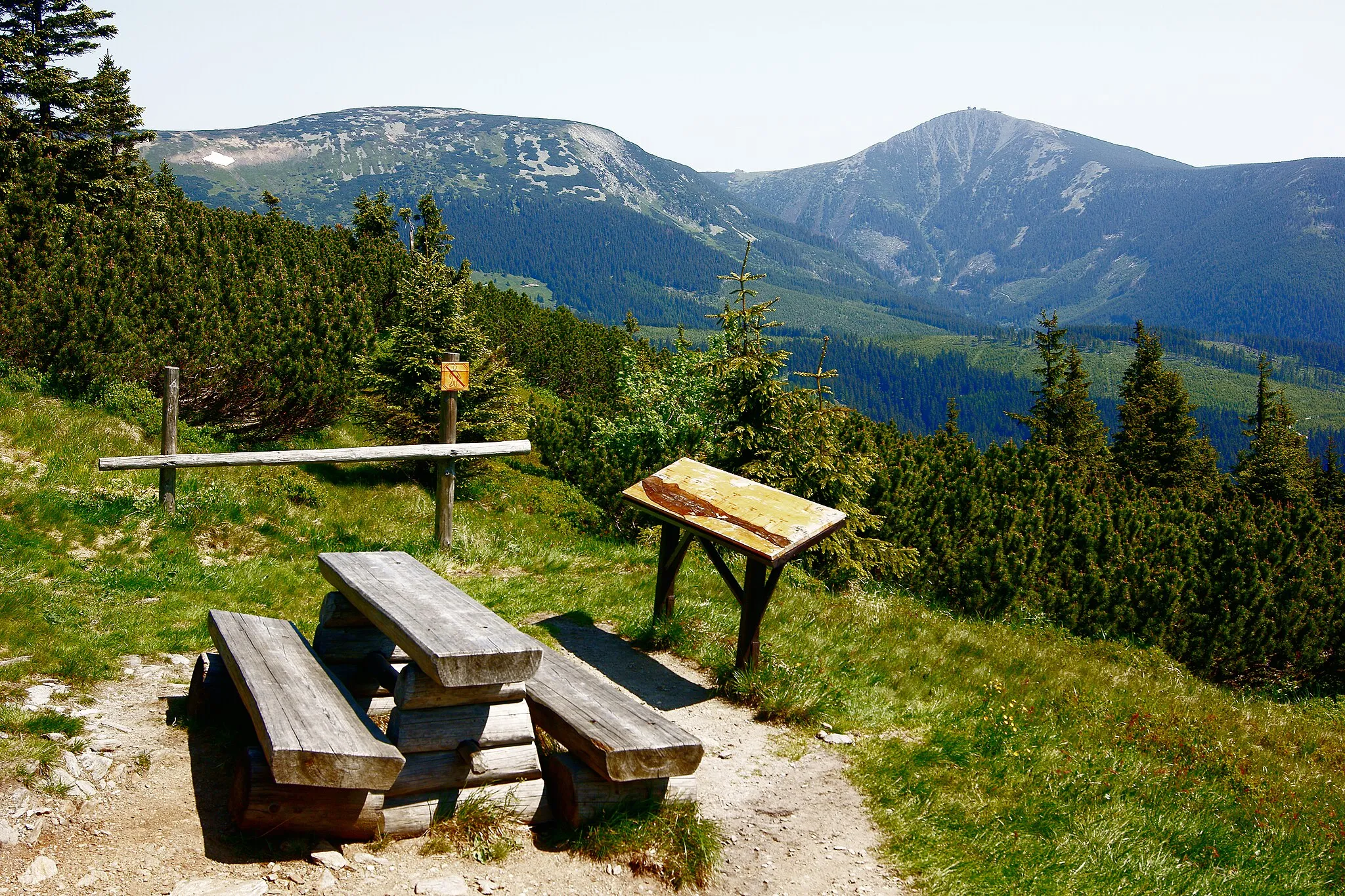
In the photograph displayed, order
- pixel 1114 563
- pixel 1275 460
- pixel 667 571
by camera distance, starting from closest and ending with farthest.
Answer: pixel 667 571 < pixel 1114 563 < pixel 1275 460

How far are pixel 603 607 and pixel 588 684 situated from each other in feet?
11.5

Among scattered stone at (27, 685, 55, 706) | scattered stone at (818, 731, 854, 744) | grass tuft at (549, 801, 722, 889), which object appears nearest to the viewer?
grass tuft at (549, 801, 722, 889)

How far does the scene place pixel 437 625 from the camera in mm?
4852

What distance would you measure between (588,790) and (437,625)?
48.6 inches

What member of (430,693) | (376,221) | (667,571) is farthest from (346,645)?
(376,221)

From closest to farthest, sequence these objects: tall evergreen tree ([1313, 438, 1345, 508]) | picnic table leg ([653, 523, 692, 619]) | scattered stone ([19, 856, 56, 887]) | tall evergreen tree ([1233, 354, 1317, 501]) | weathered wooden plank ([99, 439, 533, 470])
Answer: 1. scattered stone ([19, 856, 56, 887])
2. picnic table leg ([653, 523, 692, 619])
3. weathered wooden plank ([99, 439, 533, 470])
4. tall evergreen tree ([1233, 354, 1317, 501])
5. tall evergreen tree ([1313, 438, 1345, 508])

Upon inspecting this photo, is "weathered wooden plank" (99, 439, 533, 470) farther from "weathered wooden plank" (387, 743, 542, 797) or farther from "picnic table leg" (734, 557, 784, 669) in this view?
"weathered wooden plank" (387, 743, 542, 797)

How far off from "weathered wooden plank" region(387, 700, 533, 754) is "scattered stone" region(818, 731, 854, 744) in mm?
2577

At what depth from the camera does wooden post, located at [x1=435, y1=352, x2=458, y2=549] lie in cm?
1105

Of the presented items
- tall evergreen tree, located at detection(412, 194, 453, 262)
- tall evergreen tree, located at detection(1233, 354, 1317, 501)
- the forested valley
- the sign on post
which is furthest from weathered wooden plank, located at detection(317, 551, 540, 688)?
tall evergreen tree, located at detection(1233, 354, 1317, 501)

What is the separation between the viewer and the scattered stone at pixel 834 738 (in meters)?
6.51

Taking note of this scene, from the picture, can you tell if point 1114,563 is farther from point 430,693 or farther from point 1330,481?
point 1330,481

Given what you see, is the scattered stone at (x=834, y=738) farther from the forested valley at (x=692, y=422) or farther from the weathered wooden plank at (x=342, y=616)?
the forested valley at (x=692, y=422)

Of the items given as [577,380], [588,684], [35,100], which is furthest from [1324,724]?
[35,100]
